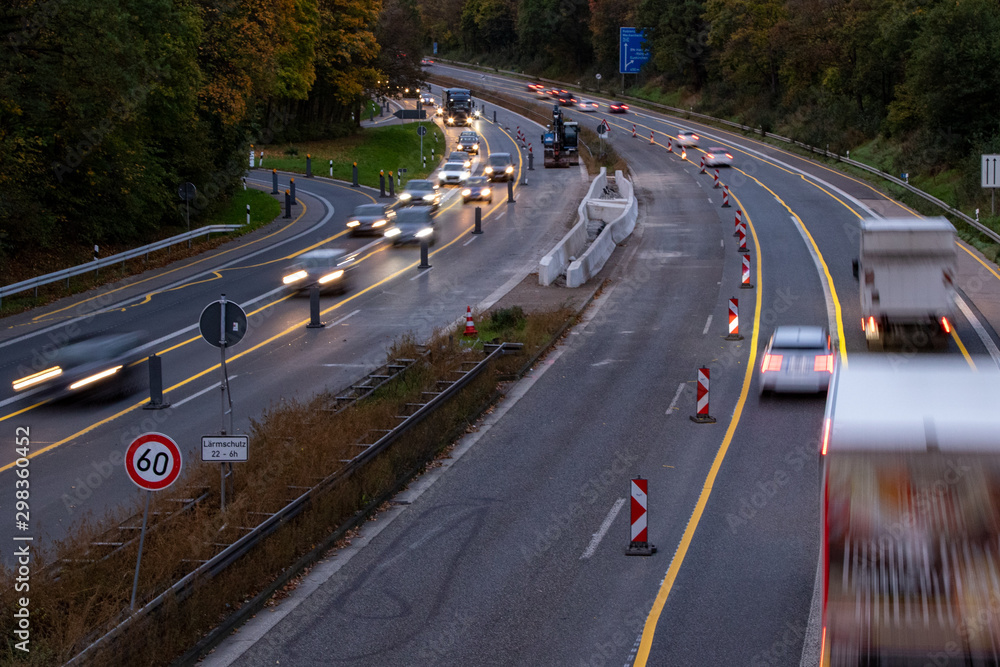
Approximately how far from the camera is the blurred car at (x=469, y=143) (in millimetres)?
76875

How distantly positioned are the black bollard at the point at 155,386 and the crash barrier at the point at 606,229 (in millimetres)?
15161

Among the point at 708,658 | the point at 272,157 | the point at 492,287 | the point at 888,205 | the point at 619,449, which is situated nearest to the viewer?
the point at 708,658

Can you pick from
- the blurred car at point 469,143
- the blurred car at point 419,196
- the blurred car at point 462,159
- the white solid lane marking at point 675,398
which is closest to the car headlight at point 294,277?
the white solid lane marking at point 675,398

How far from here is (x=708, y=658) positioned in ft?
32.1

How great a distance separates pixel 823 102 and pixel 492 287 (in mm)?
50671

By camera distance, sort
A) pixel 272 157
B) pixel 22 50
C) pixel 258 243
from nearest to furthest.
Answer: pixel 22 50 < pixel 258 243 < pixel 272 157

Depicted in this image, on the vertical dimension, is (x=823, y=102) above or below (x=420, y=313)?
above

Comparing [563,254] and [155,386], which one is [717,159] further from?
[155,386]

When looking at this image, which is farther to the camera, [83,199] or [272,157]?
[272,157]

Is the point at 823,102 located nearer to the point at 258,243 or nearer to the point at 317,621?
the point at 258,243

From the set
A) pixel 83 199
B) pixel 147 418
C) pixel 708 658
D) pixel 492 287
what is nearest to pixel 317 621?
pixel 708 658

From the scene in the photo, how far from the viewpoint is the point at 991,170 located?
34750 mm

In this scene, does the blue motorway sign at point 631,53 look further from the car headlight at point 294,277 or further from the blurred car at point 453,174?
the car headlight at point 294,277

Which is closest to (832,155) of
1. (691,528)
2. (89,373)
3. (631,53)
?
(631,53)
